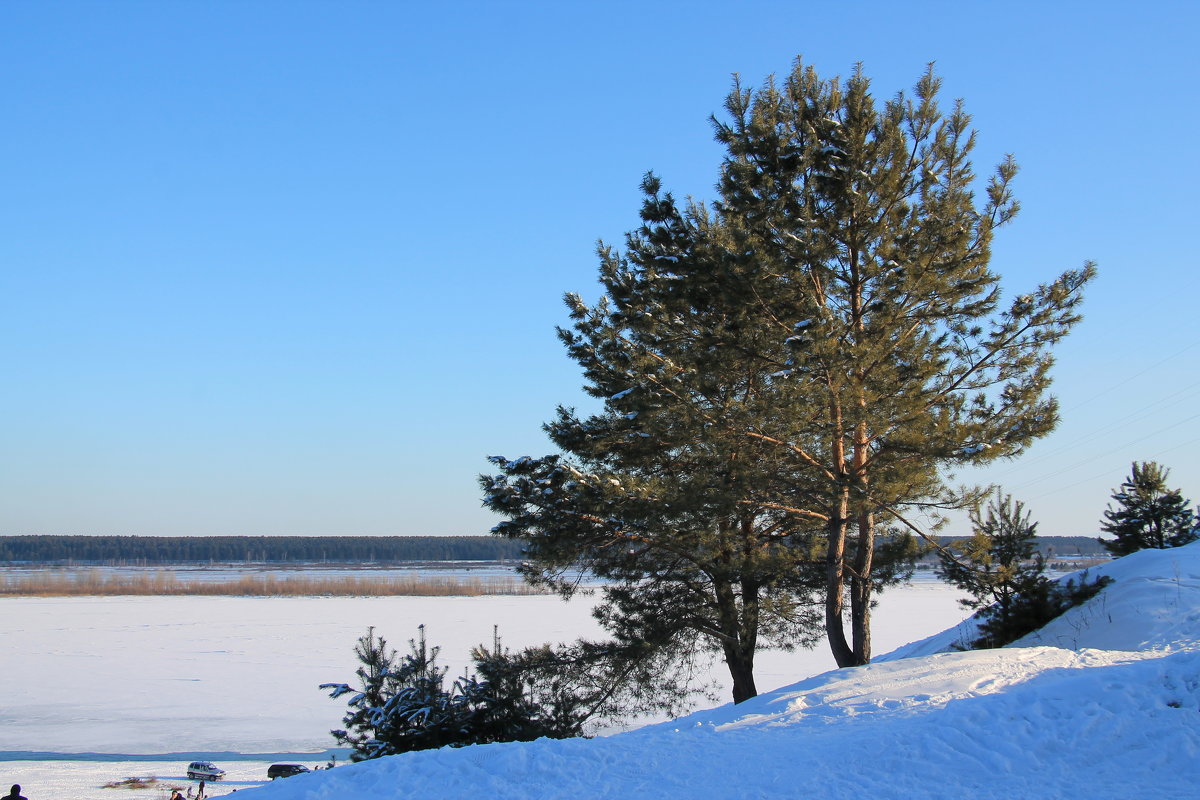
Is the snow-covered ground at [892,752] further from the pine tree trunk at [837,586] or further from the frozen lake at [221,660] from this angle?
the frozen lake at [221,660]

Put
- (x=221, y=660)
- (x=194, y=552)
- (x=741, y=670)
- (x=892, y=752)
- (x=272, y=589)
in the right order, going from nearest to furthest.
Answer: (x=892, y=752) → (x=741, y=670) → (x=221, y=660) → (x=272, y=589) → (x=194, y=552)

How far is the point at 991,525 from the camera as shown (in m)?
14.3

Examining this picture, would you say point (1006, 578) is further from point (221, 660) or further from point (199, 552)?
point (199, 552)

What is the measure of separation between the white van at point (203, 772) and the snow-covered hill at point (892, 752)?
10.4m

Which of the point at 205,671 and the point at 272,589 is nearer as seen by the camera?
the point at 205,671

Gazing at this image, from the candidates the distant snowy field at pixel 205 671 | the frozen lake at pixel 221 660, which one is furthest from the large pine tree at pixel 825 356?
the frozen lake at pixel 221 660

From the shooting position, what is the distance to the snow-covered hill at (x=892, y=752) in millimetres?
7109

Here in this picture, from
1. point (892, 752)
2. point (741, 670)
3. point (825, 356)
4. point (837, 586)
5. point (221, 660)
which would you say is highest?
point (825, 356)

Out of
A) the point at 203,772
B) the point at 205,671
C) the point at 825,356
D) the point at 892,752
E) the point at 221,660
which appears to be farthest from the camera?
the point at 221,660

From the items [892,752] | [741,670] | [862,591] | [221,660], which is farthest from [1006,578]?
[221,660]

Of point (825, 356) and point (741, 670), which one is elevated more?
point (825, 356)

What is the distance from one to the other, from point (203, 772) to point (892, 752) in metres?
14.4

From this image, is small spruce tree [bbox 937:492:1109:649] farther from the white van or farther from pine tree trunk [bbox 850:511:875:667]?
the white van

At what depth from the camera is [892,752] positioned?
25.3 ft
